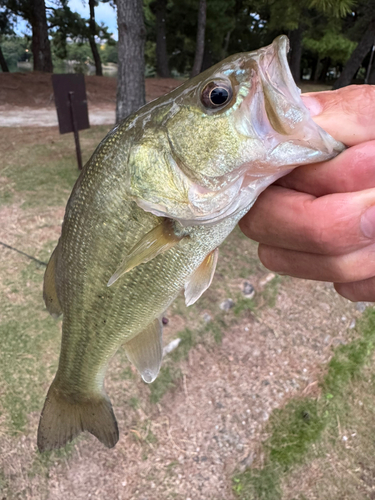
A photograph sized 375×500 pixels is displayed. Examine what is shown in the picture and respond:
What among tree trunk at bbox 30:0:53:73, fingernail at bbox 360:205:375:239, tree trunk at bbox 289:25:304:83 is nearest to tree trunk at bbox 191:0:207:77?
tree trunk at bbox 289:25:304:83

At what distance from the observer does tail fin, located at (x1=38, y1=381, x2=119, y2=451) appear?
1878 mm

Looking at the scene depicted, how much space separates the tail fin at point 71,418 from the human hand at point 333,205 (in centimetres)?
129

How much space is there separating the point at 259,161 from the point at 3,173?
19.7ft

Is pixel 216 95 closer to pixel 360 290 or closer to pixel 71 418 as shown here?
pixel 360 290

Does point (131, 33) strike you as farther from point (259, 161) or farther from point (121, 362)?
point (259, 161)

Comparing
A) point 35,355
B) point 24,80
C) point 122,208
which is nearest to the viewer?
point 122,208

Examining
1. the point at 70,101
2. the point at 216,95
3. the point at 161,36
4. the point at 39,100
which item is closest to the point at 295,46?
the point at 161,36

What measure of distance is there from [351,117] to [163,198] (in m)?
0.65

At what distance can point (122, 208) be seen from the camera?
53.4 inches

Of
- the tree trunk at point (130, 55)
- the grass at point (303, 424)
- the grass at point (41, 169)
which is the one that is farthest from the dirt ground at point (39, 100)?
the grass at point (303, 424)

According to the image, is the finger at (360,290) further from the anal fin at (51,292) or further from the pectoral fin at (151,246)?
the anal fin at (51,292)

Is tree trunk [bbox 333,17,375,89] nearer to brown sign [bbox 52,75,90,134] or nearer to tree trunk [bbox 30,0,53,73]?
brown sign [bbox 52,75,90,134]

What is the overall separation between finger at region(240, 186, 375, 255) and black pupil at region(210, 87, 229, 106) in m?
0.35

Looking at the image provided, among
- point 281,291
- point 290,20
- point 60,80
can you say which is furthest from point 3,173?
point 290,20
